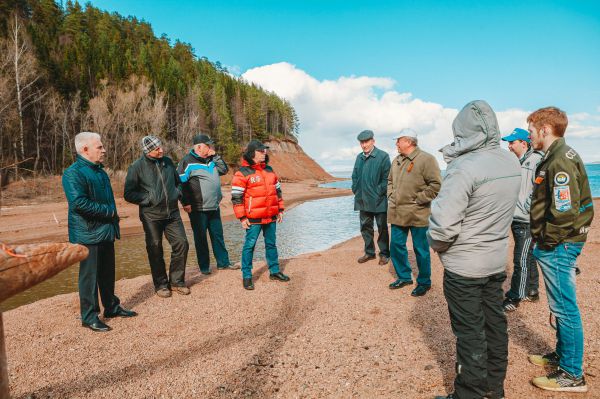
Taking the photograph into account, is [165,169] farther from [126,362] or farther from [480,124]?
[480,124]

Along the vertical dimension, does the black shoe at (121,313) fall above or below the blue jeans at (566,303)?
below

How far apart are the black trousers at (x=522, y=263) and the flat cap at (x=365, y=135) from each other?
10.1ft

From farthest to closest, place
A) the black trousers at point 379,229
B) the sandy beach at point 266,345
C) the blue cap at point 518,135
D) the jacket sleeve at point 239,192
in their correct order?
the black trousers at point 379,229 < the jacket sleeve at point 239,192 < the blue cap at point 518,135 < the sandy beach at point 266,345

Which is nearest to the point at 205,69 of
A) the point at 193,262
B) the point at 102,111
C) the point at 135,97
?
the point at 135,97

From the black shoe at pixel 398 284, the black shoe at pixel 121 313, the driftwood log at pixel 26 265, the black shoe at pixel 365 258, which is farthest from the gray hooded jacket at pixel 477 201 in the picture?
the black shoe at pixel 365 258

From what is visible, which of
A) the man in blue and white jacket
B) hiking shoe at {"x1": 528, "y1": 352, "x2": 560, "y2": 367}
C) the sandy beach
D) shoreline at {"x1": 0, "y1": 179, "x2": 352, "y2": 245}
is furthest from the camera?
shoreline at {"x1": 0, "y1": 179, "x2": 352, "y2": 245}

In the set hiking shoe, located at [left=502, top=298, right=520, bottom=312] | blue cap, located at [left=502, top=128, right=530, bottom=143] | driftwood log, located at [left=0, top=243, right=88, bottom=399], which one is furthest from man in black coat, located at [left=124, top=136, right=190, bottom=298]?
blue cap, located at [left=502, top=128, right=530, bottom=143]

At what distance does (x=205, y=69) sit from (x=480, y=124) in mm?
78344

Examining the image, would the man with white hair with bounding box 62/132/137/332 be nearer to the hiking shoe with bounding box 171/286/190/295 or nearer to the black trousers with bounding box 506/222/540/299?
the hiking shoe with bounding box 171/286/190/295

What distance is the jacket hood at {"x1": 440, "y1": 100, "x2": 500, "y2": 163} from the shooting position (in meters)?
2.58

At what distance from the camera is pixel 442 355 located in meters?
3.49

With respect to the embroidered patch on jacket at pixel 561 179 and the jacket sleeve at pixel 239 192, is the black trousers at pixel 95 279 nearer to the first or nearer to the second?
the jacket sleeve at pixel 239 192

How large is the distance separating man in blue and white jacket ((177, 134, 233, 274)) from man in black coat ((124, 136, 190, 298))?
3.12 ft

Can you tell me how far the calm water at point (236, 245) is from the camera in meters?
7.21
